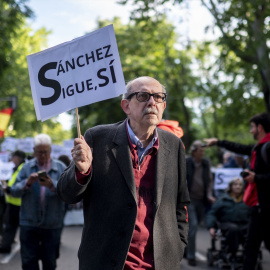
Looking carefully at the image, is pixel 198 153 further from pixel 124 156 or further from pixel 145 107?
pixel 124 156

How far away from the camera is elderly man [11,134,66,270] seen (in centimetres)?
588

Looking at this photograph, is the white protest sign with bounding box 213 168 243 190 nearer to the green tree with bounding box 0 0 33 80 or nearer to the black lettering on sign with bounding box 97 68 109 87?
the green tree with bounding box 0 0 33 80

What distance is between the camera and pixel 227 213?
8828mm

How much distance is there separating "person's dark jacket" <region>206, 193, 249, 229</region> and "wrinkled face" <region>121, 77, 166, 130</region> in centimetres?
565

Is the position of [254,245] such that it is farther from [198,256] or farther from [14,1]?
[14,1]

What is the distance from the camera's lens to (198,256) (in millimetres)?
9977

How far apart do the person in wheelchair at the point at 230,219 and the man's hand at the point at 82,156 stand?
5730 millimetres

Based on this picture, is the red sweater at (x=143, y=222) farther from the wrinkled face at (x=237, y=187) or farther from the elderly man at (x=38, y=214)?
the wrinkled face at (x=237, y=187)

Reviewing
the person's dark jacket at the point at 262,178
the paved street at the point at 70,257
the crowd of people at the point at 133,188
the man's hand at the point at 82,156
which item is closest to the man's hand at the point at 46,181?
the crowd of people at the point at 133,188


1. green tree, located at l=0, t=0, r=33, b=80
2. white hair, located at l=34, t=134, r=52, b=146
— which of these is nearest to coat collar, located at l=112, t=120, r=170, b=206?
white hair, located at l=34, t=134, r=52, b=146

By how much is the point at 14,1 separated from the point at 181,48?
19232 mm

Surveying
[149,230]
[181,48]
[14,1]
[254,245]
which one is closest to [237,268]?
[254,245]

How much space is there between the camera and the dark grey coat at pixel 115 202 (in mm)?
3094

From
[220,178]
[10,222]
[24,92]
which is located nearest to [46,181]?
[10,222]
